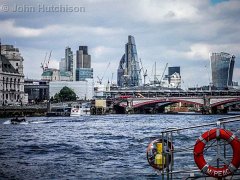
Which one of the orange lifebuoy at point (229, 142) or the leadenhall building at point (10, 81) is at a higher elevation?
the leadenhall building at point (10, 81)

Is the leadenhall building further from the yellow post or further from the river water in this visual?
the yellow post

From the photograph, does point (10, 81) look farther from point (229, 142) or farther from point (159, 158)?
point (229, 142)

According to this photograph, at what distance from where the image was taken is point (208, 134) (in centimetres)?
1736

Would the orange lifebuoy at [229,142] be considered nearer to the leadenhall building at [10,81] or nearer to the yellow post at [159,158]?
the yellow post at [159,158]

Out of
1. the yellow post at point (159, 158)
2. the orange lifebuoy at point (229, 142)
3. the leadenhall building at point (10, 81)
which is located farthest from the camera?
the leadenhall building at point (10, 81)

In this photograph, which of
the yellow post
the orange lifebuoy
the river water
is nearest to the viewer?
the orange lifebuoy

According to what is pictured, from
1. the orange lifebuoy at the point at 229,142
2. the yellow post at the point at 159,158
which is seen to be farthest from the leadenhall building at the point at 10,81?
the orange lifebuoy at the point at 229,142

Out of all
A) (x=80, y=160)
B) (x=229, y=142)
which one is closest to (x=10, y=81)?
(x=80, y=160)

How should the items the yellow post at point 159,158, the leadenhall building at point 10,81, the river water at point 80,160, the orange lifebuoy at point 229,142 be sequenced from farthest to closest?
the leadenhall building at point 10,81
the river water at point 80,160
the yellow post at point 159,158
the orange lifebuoy at point 229,142

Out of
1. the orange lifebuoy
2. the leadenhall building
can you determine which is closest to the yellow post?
the orange lifebuoy

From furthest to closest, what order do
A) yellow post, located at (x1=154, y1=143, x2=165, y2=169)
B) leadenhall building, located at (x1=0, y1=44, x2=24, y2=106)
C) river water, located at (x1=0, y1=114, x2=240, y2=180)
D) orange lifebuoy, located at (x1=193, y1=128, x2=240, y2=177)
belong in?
leadenhall building, located at (x1=0, y1=44, x2=24, y2=106) → river water, located at (x1=0, y1=114, x2=240, y2=180) → yellow post, located at (x1=154, y1=143, x2=165, y2=169) → orange lifebuoy, located at (x1=193, y1=128, x2=240, y2=177)

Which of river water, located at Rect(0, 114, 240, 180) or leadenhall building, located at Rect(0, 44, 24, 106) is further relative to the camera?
leadenhall building, located at Rect(0, 44, 24, 106)

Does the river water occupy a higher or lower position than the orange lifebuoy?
lower

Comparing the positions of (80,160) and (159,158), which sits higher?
(159,158)
